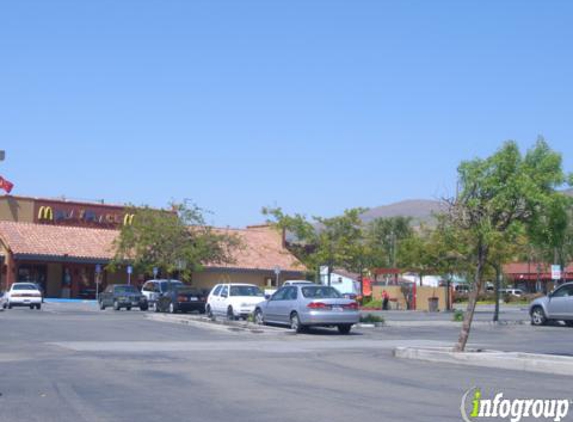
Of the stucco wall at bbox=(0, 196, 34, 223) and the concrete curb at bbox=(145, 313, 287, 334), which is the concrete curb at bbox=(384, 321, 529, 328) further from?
the stucco wall at bbox=(0, 196, 34, 223)

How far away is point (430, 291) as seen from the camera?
57281 mm

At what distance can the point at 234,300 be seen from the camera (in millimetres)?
34031

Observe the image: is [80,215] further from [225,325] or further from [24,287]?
[225,325]

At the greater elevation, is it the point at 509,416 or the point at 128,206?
the point at 128,206

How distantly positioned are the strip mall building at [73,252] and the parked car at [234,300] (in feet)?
78.8

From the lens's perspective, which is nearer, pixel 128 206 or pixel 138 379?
pixel 138 379

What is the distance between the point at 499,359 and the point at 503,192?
3.29m

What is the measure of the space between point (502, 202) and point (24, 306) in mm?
36397

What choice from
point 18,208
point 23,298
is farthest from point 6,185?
point 23,298

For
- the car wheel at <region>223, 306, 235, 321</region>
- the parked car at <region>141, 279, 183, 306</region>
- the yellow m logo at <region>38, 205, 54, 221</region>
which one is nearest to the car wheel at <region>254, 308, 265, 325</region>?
the car wheel at <region>223, 306, 235, 321</region>

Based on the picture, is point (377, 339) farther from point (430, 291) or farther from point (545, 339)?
point (430, 291)

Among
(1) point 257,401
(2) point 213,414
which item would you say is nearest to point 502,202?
(1) point 257,401

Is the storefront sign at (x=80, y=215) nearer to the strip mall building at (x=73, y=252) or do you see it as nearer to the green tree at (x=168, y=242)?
the strip mall building at (x=73, y=252)

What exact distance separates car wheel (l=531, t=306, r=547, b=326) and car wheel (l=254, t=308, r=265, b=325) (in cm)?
1135
